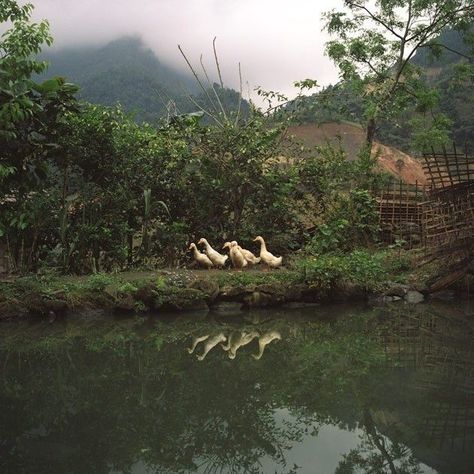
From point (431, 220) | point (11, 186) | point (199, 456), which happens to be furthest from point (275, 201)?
point (199, 456)

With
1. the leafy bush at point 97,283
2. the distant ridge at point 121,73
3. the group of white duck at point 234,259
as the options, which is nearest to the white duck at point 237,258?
the group of white duck at point 234,259

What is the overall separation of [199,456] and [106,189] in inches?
286

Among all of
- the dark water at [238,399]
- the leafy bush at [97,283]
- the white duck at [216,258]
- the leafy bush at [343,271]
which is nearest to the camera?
the dark water at [238,399]

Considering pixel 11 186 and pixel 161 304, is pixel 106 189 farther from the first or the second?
pixel 161 304

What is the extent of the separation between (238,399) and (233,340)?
6.89 ft

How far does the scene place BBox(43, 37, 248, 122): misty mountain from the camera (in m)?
26.1

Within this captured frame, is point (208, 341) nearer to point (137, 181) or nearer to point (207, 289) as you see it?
point (207, 289)

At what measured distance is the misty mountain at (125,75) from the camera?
2609 cm

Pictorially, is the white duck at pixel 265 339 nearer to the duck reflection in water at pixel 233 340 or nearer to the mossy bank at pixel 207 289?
the duck reflection in water at pixel 233 340

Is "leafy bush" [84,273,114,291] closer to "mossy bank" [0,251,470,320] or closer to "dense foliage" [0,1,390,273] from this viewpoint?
"mossy bank" [0,251,470,320]

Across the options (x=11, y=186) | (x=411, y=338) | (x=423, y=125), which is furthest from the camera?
(x=423, y=125)

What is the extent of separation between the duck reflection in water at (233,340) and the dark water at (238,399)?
1.3 inches

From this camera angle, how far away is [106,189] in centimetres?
970

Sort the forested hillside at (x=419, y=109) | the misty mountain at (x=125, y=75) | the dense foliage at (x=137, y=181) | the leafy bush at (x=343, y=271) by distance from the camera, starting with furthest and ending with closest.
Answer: the misty mountain at (x=125, y=75)
the forested hillside at (x=419, y=109)
the leafy bush at (x=343, y=271)
the dense foliage at (x=137, y=181)
